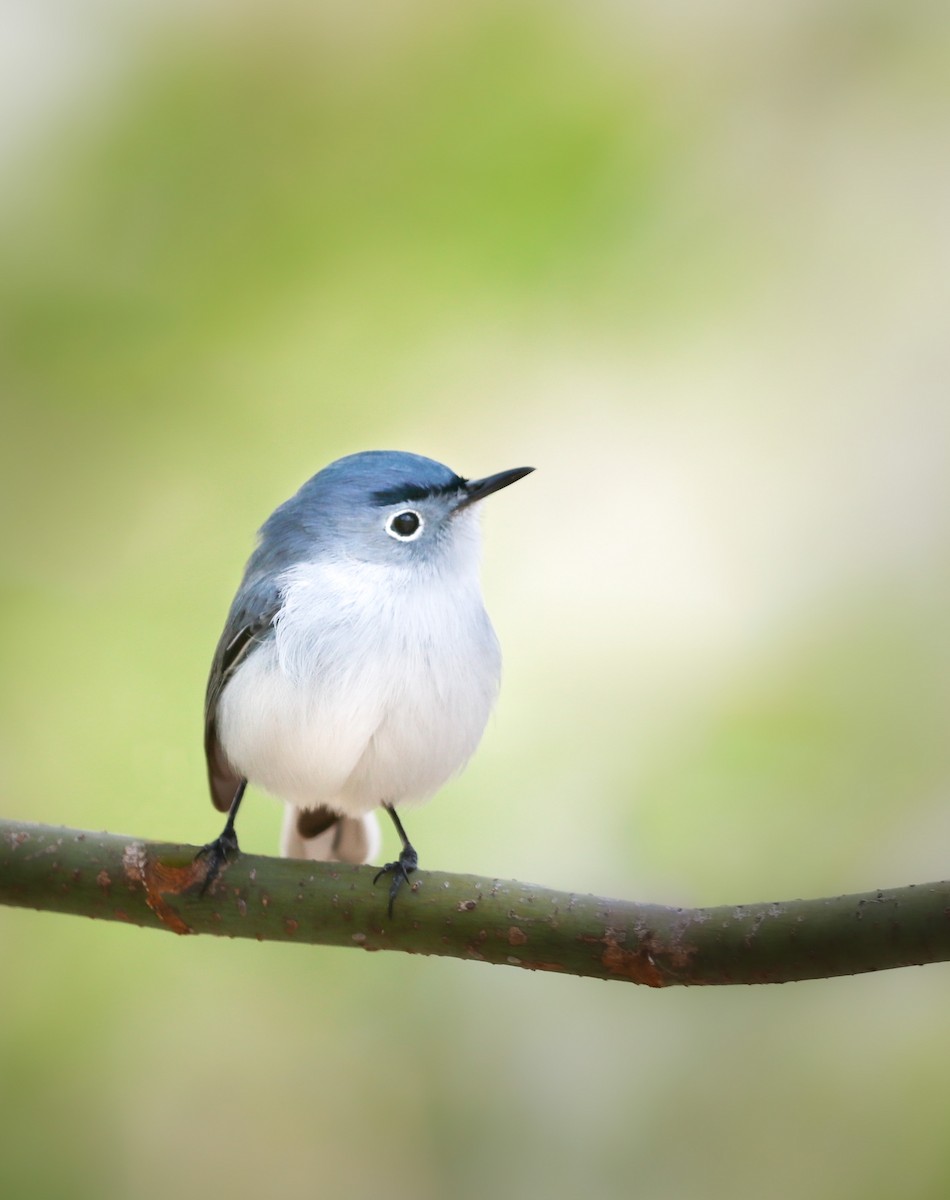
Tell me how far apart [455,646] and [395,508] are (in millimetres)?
241

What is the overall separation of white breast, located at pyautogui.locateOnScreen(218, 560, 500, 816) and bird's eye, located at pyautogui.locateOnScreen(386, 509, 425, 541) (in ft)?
0.19

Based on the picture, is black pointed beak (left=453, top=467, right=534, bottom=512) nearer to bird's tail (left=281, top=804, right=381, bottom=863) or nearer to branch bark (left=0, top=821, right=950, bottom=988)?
branch bark (left=0, top=821, right=950, bottom=988)

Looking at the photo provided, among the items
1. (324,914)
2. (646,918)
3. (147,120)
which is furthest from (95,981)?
(147,120)

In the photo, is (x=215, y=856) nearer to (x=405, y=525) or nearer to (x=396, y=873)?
(x=396, y=873)

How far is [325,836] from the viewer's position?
2.43m

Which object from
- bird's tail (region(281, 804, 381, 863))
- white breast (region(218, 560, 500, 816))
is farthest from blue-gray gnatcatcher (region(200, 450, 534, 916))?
bird's tail (region(281, 804, 381, 863))

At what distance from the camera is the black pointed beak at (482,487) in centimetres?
184

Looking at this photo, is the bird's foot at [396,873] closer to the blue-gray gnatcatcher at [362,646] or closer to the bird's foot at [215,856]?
the blue-gray gnatcatcher at [362,646]

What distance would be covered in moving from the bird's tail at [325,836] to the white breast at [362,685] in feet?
1.44

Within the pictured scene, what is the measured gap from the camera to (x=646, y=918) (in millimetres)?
1451

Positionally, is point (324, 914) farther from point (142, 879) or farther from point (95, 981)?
point (95, 981)

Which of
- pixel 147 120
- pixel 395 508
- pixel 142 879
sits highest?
pixel 147 120

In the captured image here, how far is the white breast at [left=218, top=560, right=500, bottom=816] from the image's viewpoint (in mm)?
1837

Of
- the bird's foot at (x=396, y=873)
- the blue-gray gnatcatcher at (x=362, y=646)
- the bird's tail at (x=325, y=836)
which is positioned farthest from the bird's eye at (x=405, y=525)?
the bird's tail at (x=325, y=836)
